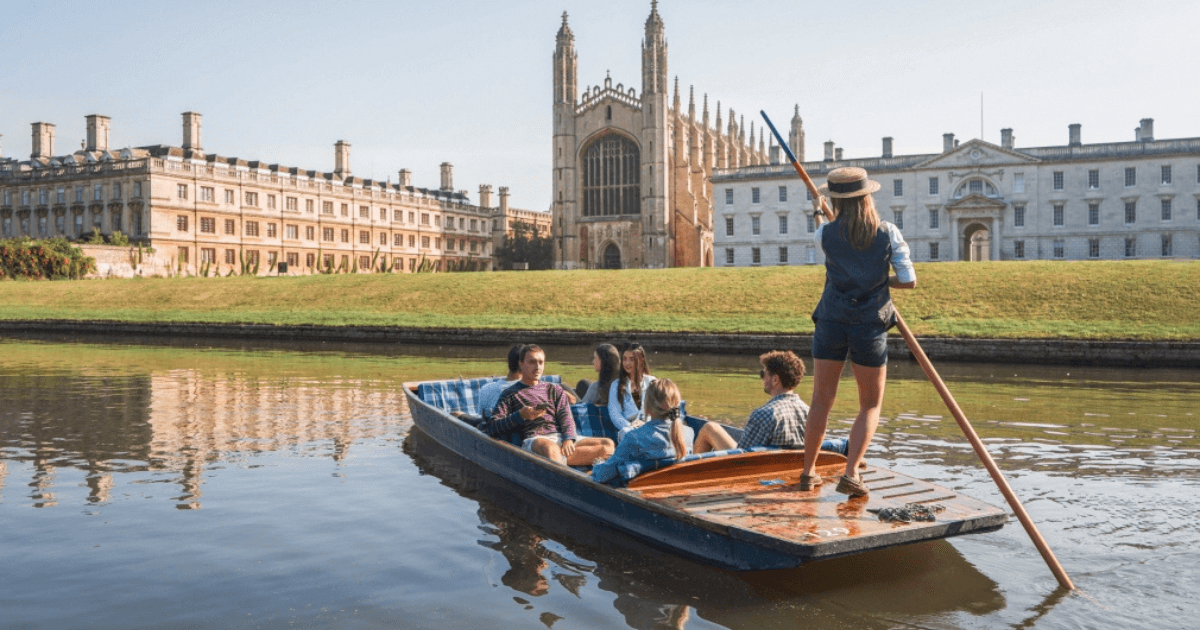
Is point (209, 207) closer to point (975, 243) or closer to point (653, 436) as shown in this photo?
point (975, 243)

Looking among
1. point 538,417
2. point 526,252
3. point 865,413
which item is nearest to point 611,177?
point 526,252

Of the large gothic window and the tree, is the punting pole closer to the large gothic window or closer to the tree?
the large gothic window

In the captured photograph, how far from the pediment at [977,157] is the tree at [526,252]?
37473 millimetres

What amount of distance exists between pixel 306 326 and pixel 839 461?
27945 mm

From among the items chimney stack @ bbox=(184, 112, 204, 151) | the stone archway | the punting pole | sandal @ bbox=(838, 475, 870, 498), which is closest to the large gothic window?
the stone archway

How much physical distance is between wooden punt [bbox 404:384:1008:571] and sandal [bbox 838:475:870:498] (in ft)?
0.18

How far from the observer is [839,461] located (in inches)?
301

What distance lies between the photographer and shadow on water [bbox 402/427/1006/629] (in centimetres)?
571

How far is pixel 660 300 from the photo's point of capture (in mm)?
36656

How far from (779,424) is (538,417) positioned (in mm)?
2509

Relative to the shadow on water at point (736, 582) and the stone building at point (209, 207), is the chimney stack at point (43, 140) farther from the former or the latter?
the shadow on water at point (736, 582)

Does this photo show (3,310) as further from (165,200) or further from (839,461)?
(839,461)

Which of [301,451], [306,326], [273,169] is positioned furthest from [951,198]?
[301,451]

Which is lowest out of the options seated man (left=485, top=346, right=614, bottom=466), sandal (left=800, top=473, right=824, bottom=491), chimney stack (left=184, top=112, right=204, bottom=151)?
sandal (left=800, top=473, right=824, bottom=491)
